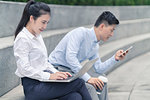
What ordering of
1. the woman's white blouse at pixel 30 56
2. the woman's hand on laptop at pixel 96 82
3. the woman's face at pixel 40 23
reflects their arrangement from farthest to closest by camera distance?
1. the woman's hand on laptop at pixel 96 82
2. the woman's face at pixel 40 23
3. the woman's white blouse at pixel 30 56

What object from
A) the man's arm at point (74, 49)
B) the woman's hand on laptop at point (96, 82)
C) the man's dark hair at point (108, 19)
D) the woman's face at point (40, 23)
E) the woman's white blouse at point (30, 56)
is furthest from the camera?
the man's dark hair at point (108, 19)

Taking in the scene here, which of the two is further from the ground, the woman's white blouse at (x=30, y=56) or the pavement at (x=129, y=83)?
the woman's white blouse at (x=30, y=56)

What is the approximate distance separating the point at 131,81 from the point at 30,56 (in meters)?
4.08

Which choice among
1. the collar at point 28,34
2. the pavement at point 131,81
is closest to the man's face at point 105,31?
the collar at point 28,34

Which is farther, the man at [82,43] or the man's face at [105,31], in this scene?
the man's face at [105,31]

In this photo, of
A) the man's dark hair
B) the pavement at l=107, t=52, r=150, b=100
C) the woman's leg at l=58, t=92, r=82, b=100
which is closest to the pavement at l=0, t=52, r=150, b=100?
the pavement at l=107, t=52, r=150, b=100

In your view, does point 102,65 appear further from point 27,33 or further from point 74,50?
point 27,33

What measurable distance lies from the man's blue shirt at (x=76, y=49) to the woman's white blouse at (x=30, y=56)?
0.61 m

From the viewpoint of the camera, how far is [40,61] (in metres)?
3.83

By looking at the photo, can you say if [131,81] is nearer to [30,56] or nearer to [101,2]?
[30,56]

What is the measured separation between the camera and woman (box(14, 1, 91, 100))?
3670 millimetres

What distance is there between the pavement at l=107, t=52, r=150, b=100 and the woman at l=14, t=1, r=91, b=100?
234 centimetres

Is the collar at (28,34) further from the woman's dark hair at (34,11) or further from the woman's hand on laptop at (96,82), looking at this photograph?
the woman's hand on laptop at (96,82)

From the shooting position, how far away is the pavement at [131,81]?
6.20 m
